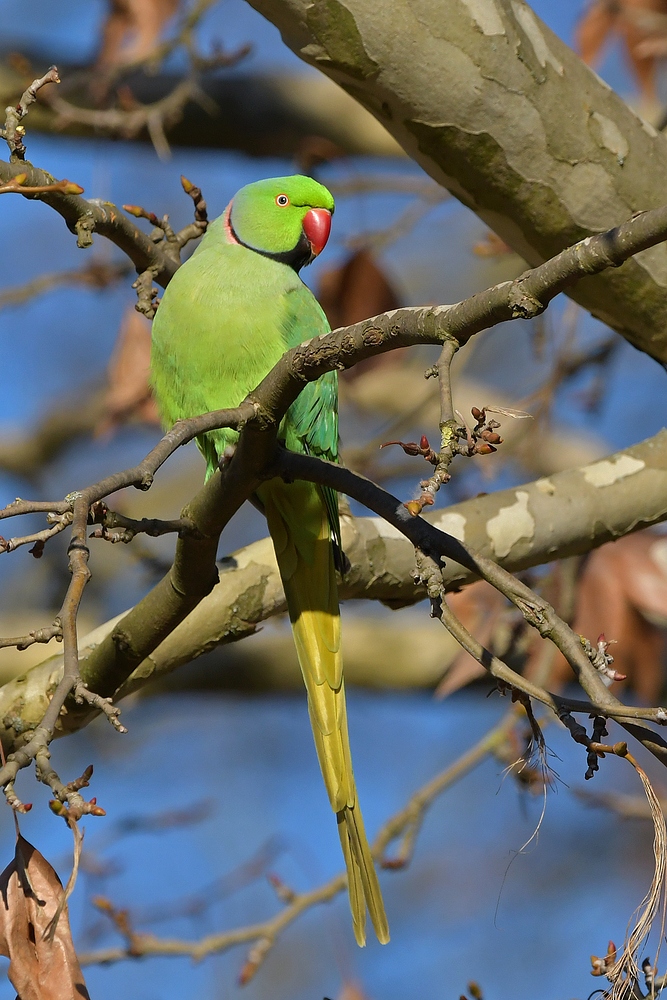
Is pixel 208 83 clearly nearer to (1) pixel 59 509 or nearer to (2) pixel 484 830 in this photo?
(1) pixel 59 509

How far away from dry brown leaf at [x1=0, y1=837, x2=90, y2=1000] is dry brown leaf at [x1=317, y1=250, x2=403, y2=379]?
2.08 metres

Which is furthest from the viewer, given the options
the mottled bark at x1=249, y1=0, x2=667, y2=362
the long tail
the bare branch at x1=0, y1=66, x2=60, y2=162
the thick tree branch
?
the long tail

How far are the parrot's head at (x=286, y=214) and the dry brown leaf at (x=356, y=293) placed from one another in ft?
1.23

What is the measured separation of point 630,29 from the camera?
3125 millimetres

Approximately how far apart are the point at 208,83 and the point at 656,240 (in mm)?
3205

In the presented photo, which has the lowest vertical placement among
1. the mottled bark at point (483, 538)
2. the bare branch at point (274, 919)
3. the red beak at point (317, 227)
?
the bare branch at point (274, 919)

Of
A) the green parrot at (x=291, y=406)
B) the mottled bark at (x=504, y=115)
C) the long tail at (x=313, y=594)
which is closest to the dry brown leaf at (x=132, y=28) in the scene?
the green parrot at (x=291, y=406)

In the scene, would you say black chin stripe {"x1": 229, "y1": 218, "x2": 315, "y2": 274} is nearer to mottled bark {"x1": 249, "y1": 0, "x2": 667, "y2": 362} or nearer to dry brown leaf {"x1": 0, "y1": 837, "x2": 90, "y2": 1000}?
mottled bark {"x1": 249, "y1": 0, "x2": 667, "y2": 362}

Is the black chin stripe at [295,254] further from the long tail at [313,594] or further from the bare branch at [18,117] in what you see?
the bare branch at [18,117]

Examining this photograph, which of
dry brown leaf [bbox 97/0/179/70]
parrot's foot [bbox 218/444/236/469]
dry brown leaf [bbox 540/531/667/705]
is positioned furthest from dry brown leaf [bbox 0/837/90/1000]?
dry brown leaf [bbox 97/0/179/70]

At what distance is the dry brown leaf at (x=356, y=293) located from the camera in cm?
309

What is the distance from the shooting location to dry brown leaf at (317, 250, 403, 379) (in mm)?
3090

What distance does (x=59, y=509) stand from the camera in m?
1.26

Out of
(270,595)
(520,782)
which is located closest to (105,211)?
(270,595)
